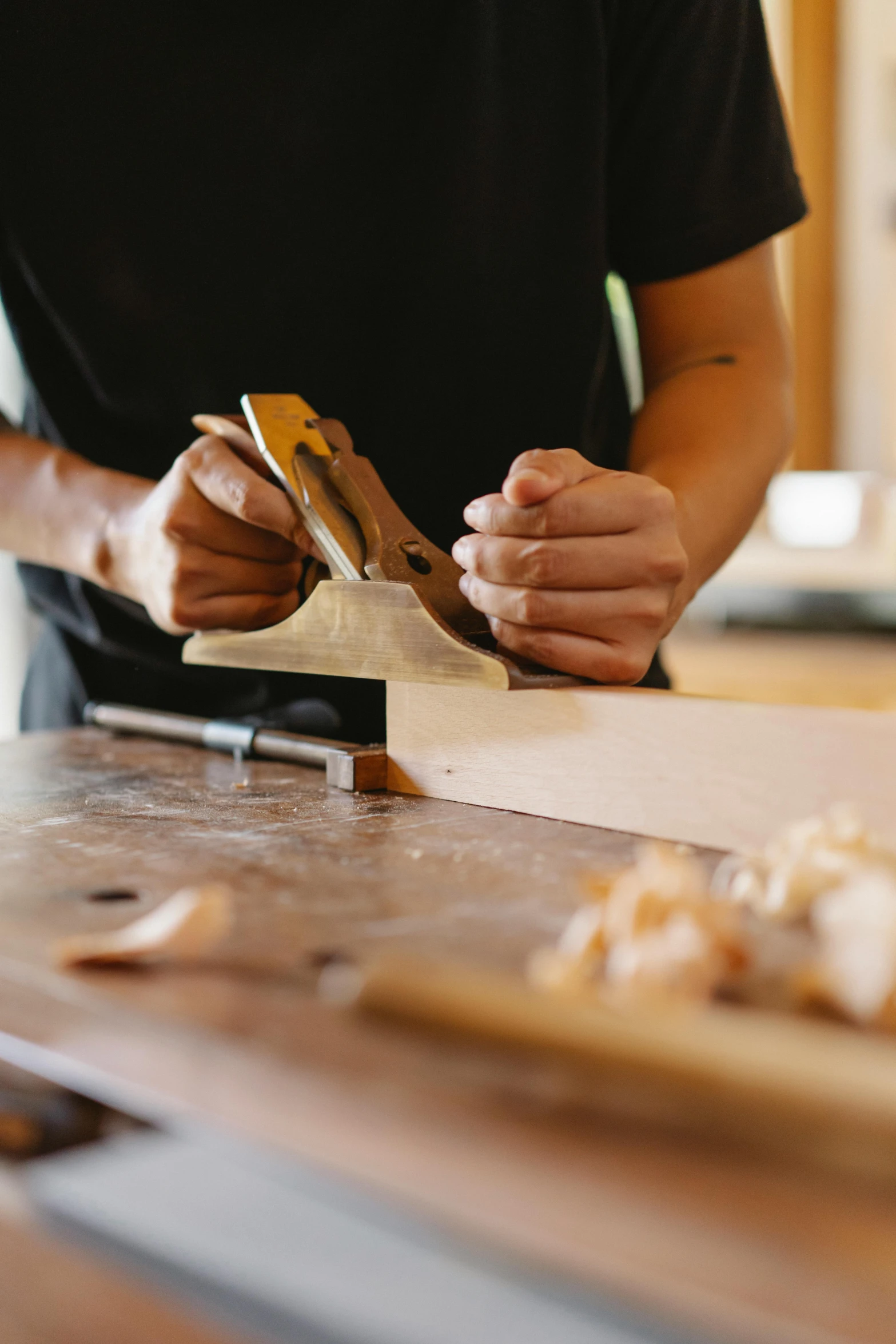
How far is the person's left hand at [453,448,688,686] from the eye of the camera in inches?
33.5

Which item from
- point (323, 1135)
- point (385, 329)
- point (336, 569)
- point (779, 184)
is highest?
point (779, 184)

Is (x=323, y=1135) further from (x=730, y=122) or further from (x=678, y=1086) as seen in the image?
(x=730, y=122)

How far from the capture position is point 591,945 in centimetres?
50

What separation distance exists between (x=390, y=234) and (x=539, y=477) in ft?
1.56

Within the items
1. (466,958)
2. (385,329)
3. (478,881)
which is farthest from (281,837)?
(385,329)

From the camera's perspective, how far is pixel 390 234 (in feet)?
3.91

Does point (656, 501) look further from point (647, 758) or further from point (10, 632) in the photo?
point (10, 632)

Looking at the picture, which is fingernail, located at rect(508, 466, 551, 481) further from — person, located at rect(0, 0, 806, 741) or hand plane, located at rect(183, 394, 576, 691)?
person, located at rect(0, 0, 806, 741)

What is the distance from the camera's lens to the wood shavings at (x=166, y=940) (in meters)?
0.51

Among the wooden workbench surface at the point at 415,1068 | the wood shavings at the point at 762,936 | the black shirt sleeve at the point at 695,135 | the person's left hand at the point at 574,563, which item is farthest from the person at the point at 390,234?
the wood shavings at the point at 762,936

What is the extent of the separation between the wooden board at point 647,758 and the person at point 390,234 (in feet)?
0.83

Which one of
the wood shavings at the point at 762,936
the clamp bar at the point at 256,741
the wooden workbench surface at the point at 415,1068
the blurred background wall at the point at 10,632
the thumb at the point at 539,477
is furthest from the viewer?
the blurred background wall at the point at 10,632

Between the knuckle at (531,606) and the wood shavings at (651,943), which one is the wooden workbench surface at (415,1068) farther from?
the knuckle at (531,606)

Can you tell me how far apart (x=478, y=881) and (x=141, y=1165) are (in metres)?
0.22
